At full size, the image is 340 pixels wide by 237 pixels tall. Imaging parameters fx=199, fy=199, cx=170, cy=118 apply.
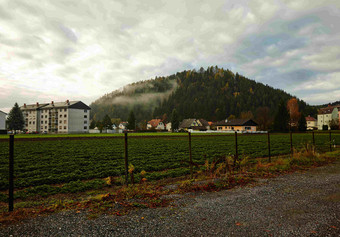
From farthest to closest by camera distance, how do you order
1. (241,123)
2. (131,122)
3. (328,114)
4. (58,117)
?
(328,114) → (131,122) → (58,117) → (241,123)

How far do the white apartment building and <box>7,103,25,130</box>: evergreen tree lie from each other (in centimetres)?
1114

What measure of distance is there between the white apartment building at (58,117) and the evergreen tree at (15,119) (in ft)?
36.5

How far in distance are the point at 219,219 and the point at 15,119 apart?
100642 millimetres

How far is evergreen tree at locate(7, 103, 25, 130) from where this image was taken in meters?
80.8

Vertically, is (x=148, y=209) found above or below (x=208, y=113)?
below

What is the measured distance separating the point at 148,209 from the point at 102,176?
5.03 m

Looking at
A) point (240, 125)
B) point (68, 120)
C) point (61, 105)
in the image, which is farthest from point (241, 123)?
point (61, 105)

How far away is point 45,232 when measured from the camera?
11.3 ft

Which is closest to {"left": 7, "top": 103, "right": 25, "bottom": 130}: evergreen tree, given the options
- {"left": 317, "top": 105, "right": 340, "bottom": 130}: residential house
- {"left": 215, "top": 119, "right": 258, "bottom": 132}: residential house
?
{"left": 215, "top": 119, "right": 258, "bottom": 132}: residential house

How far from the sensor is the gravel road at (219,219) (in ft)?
11.3

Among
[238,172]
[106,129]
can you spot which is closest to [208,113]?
[106,129]

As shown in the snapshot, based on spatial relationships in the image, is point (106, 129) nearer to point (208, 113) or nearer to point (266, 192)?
point (208, 113)

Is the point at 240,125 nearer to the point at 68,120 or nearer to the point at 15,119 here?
the point at 68,120

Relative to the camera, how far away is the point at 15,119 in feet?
267
